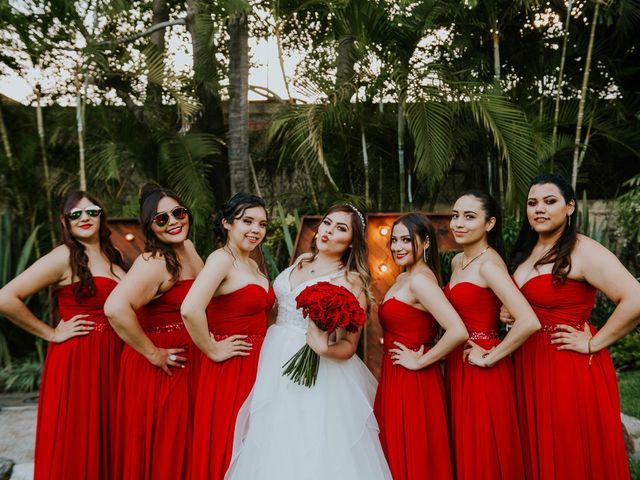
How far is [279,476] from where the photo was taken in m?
3.08

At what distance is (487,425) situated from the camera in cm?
332

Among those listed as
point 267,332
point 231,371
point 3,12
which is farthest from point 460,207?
point 3,12

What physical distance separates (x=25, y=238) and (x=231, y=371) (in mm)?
6256

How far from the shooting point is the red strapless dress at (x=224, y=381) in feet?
10.9

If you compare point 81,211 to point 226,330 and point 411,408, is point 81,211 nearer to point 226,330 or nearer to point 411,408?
point 226,330

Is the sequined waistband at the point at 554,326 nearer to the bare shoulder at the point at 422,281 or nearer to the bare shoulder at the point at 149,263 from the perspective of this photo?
the bare shoulder at the point at 422,281

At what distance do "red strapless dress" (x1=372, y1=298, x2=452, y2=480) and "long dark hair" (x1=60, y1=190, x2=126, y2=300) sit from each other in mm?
1963

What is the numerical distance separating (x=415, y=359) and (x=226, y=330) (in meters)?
1.20

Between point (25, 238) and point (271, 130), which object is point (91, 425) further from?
point (25, 238)

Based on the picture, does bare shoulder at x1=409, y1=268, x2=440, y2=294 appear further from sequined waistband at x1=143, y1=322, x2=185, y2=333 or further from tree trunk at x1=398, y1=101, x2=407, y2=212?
tree trunk at x1=398, y1=101, x2=407, y2=212

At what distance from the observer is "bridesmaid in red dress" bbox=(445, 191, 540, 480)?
10.8 ft

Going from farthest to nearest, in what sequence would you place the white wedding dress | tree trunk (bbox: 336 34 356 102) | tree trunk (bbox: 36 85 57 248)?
tree trunk (bbox: 36 85 57 248) < tree trunk (bbox: 336 34 356 102) < the white wedding dress

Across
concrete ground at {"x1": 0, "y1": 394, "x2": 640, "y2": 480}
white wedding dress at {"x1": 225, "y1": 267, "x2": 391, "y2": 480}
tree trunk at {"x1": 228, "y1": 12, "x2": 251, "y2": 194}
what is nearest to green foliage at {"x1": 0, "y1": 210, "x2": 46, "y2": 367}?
concrete ground at {"x1": 0, "y1": 394, "x2": 640, "y2": 480}

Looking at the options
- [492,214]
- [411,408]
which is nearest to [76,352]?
[411,408]
